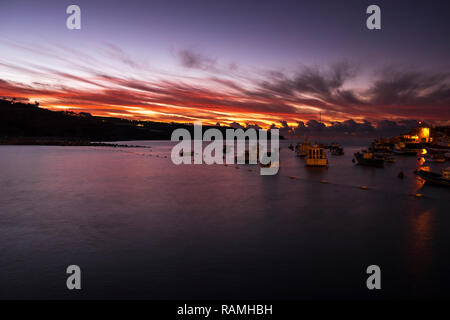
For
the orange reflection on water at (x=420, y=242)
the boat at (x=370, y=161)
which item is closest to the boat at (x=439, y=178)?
the orange reflection on water at (x=420, y=242)

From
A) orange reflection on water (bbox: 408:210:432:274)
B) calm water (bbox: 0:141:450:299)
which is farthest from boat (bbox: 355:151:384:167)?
orange reflection on water (bbox: 408:210:432:274)

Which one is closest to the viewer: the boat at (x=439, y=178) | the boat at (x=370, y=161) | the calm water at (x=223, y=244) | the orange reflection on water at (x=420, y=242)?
the calm water at (x=223, y=244)

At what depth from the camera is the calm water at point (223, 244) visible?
10023 mm

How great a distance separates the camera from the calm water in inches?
395

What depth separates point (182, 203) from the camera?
82.7 ft

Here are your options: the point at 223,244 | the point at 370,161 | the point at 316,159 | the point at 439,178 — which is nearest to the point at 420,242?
the point at 223,244

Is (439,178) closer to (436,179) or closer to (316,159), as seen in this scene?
(436,179)

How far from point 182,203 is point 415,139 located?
166 meters

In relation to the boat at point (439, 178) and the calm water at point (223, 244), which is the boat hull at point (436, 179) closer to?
the boat at point (439, 178)

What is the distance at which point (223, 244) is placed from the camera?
1452cm
